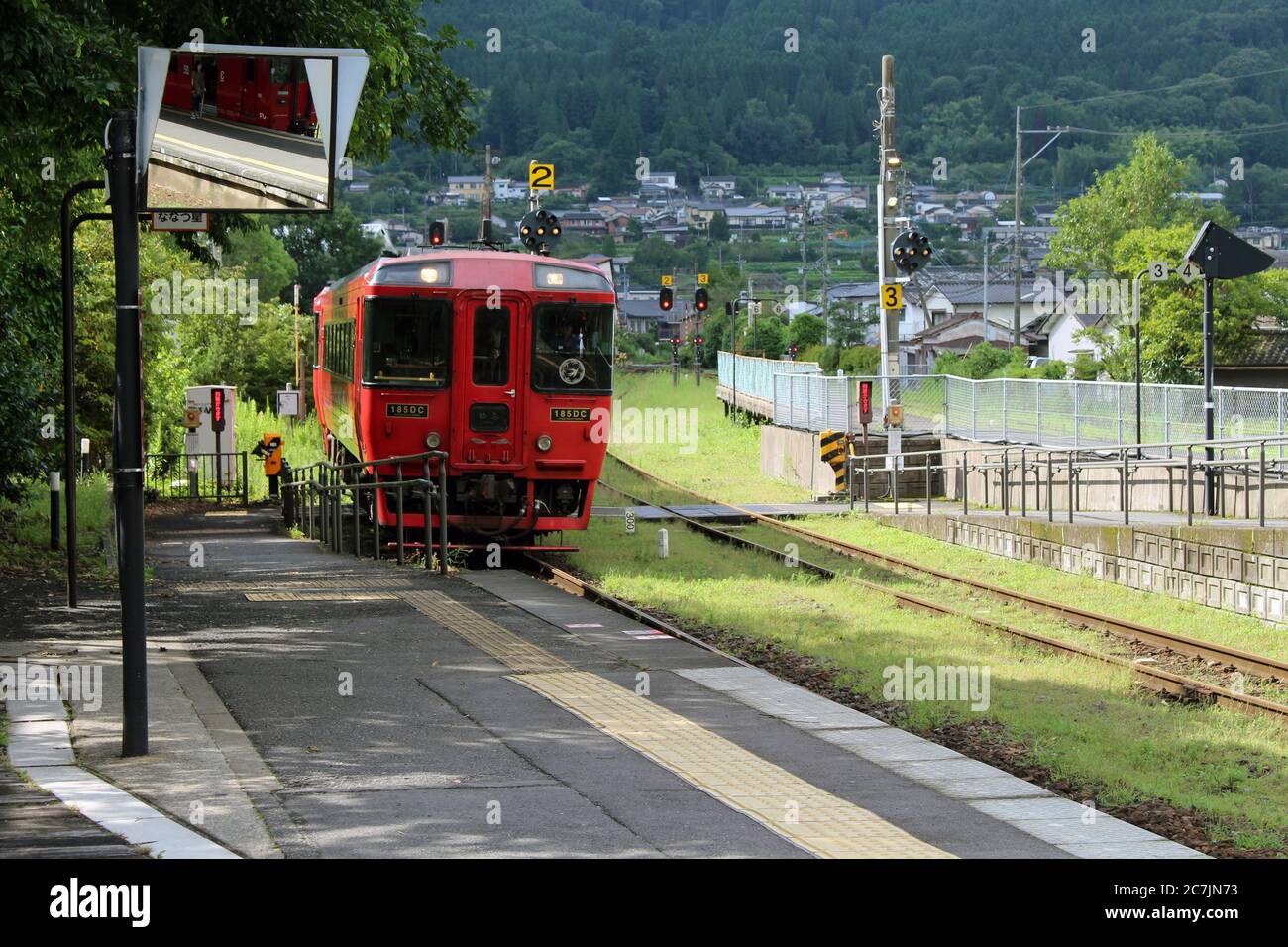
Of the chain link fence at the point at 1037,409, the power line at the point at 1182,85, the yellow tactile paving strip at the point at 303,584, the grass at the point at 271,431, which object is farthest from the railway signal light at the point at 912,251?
the power line at the point at 1182,85

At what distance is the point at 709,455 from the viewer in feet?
140

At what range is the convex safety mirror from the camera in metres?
9.19

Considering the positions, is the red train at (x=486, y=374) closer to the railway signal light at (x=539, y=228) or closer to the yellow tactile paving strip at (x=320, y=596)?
the yellow tactile paving strip at (x=320, y=596)

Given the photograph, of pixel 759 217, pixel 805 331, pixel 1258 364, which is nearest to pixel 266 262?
pixel 805 331

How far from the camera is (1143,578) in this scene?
1822 centimetres

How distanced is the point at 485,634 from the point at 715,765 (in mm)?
4444

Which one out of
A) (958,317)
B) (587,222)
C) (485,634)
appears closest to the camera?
(485,634)

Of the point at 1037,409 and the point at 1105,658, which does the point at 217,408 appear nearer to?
the point at 1037,409

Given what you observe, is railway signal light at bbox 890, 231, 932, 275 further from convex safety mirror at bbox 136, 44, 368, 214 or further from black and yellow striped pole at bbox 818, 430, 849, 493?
convex safety mirror at bbox 136, 44, 368, 214

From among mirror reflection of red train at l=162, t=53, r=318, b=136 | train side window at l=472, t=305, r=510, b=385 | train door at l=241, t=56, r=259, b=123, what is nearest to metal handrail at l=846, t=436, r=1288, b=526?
train side window at l=472, t=305, r=510, b=385

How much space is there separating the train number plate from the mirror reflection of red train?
8978 mm
